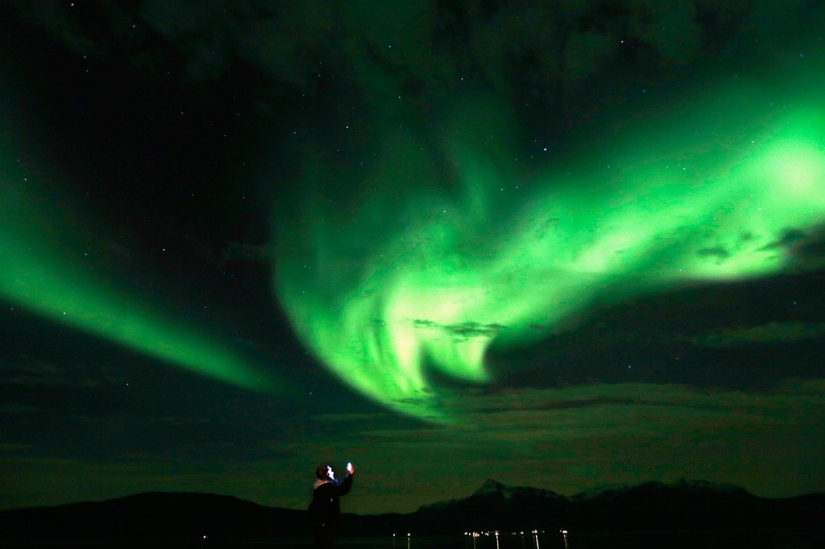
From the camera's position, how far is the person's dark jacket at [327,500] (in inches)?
280

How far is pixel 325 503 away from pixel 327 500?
48mm

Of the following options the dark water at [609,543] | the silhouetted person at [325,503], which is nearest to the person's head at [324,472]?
the silhouetted person at [325,503]

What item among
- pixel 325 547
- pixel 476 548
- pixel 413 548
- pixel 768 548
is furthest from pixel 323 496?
pixel 413 548

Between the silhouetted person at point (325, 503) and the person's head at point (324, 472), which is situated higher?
the person's head at point (324, 472)

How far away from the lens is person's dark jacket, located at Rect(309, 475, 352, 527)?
7.12 m

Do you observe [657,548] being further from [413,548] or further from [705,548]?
[413,548]

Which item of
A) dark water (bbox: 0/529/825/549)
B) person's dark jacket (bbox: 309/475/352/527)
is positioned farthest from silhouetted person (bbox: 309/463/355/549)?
dark water (bbox: 0/529/825/549)

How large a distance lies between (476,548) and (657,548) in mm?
31830

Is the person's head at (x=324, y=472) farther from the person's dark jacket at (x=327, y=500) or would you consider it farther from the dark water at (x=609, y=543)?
the dark water at (x=609, y=543)

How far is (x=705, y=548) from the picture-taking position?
4225 centimetres

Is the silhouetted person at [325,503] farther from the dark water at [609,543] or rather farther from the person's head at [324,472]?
the dark water at [609,543]

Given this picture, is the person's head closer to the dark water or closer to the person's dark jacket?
the person's dark jacket

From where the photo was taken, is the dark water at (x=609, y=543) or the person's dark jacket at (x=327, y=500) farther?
the dark water at (x=609, y=543)

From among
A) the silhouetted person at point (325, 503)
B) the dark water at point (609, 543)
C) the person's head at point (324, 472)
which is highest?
the person's head at point (324, 472)
